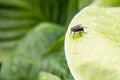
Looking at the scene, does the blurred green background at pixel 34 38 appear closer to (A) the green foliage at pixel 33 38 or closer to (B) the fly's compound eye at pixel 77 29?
(A) the green foliage at pixel 33 38

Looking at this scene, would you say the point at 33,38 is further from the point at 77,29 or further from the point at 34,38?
the point at 77,29

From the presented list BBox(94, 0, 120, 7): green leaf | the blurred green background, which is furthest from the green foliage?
BBox(94, 0, 120, 7): green leaf

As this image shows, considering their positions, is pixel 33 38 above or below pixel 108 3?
below

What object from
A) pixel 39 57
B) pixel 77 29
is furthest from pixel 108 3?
pixel 39 57

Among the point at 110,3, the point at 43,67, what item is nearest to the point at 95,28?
the point at 110,3

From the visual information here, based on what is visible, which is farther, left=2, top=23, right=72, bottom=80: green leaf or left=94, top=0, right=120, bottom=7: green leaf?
left=2, top=23, right=72, bottom=80: green leaf

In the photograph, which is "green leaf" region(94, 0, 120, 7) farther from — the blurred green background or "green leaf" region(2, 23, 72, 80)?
"green leaf" region(2, 23, 72, 80)

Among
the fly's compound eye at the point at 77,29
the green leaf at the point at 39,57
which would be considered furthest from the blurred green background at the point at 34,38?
the fly's compound eye at the point at 77,29
